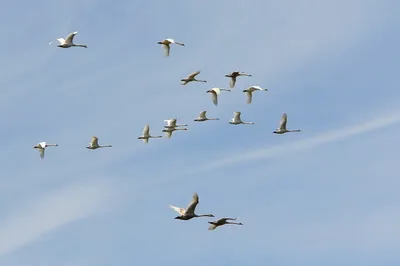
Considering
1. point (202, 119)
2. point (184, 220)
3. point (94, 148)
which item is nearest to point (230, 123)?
point (202, 119)

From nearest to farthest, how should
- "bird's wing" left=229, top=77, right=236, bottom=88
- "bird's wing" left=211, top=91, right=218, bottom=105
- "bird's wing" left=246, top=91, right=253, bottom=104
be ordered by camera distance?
"bird's wing" left=211, top=91, right=218, bottom=105, "bird's wing" left=229, top=77, right=236, bottom=88, "bird's wing" left=246, top=91, right=253, bottom=104

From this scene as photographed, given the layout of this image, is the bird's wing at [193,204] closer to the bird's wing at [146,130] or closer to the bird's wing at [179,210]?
the bird's wing at [179,210]

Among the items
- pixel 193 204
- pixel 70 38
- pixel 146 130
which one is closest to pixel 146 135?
pixel 146 130

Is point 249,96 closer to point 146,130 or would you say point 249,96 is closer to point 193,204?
point 146,130

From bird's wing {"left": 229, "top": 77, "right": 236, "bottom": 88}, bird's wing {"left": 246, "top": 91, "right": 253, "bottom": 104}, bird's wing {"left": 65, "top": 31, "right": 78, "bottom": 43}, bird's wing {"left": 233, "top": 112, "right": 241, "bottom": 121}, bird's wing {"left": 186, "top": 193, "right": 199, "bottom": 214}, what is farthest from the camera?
bird's wing {"left": 233, "top": 112, "right": 241, "bottom": 121}

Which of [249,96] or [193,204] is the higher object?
[249,96]

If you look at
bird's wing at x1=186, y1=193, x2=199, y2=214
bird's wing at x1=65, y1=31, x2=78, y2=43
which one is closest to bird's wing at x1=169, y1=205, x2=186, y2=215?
bird's wing at x1=186, y1=193, x2=199, y2=214

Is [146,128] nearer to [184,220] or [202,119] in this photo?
[202,119]

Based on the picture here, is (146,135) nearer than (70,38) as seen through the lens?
No

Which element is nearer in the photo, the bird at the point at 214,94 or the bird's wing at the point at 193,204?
the bird's wing at the point at 193,204

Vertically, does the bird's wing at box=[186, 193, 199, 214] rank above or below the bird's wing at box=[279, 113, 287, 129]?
below

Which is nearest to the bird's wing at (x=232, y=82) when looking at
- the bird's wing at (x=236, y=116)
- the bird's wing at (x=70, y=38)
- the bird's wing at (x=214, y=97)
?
the bird's wing at (x=214, y=97)

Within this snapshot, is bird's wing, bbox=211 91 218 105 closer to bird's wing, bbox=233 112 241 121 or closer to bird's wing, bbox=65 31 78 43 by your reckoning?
bird's wing, bbox=233 112 241 121

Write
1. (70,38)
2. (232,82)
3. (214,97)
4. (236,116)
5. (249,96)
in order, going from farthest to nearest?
(236,116) < (249,96) < (232,82) < (214,97) < (70,38)
